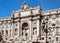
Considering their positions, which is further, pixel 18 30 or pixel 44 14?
pixel 18 30

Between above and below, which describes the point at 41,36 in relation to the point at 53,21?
below

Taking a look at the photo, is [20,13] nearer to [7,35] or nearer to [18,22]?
[18,22]

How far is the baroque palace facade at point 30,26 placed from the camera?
43500 mm

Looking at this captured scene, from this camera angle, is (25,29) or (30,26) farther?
(25,29)

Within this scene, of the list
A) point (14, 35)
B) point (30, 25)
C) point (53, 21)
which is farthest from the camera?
point (14, 35)

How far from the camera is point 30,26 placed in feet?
155

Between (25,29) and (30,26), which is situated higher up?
(30,26)

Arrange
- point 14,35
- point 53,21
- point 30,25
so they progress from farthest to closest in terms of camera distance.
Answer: point 14,35, point 30,25, point 53,21

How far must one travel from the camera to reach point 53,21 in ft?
145

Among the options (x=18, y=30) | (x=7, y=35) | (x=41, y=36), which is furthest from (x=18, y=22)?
(x=41, y=36)

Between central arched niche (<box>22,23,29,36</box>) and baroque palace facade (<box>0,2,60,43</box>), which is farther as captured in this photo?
central arched niche (<box>22,23,29,36</box>)

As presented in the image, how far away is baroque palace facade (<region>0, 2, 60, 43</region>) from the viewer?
143 feet

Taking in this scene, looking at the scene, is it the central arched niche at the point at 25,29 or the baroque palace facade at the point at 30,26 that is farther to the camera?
the central arched niche at the point at 25,29

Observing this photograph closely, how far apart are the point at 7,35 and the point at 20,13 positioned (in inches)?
332
